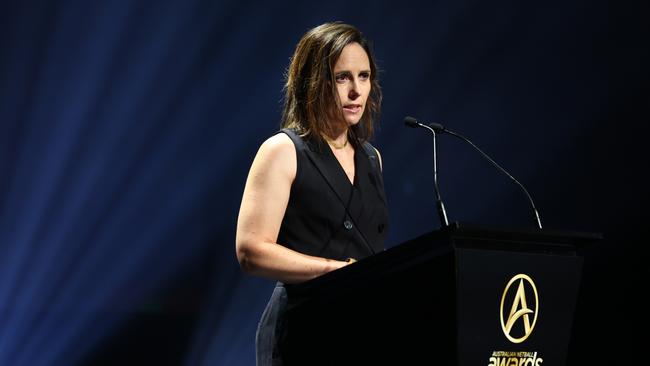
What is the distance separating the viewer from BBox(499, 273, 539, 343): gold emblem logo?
57.0 inches

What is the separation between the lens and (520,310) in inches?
57.7

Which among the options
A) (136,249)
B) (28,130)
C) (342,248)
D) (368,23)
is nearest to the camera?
(342,248)

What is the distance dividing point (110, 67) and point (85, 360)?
114cm

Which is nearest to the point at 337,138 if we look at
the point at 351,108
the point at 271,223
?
the point at 351,108

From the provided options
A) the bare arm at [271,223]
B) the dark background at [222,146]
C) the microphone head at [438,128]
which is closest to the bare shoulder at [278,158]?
the bare arm at [271,223]

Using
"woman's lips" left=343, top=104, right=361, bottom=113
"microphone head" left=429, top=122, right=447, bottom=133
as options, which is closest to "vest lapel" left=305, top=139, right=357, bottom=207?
"woman's lips" left=343, top=104, right=361, bottom=113

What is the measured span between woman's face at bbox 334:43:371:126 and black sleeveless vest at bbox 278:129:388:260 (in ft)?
0.41

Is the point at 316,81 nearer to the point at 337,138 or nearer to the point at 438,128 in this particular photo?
the point at 337,138

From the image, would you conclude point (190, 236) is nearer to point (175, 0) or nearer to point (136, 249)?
point (136, 249)

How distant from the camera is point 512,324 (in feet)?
4.78

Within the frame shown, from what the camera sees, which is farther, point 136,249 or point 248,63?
point 248,63

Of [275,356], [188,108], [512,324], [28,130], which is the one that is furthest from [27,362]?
[512,324]

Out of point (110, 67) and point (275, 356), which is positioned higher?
point (110, 67)

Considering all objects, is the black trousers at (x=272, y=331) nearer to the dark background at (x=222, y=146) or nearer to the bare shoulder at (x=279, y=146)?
the bare shoulder at (x=279, y=146)
